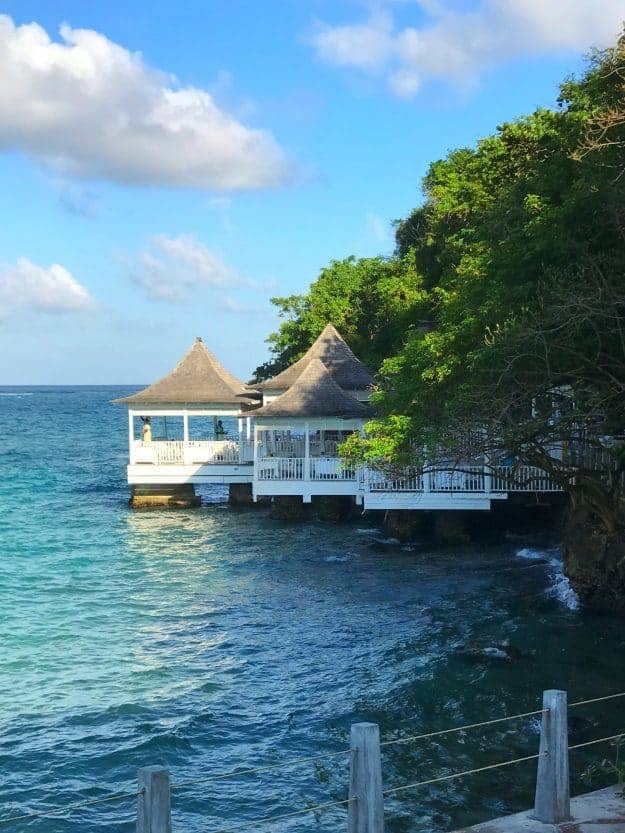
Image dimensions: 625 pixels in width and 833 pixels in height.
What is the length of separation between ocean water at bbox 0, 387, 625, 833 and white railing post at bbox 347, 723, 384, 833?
14.2ft

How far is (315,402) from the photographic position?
31.7 metres

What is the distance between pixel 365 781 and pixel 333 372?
31.0 meters

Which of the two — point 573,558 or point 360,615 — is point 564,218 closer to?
point 573,558

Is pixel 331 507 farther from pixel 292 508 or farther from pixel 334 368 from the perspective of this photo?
pixel 334 368

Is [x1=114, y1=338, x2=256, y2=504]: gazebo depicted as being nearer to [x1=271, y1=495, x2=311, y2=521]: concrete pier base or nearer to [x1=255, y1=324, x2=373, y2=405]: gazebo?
[x1=255, y1=324, x2=373, y2=405]: gazebo

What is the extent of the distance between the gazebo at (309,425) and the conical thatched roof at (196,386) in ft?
16.3

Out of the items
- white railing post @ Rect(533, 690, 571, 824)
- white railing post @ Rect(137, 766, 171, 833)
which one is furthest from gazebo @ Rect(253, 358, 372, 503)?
white railing post @ Rect(137, 766, 171, 833)

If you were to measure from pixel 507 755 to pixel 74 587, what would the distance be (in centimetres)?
1380

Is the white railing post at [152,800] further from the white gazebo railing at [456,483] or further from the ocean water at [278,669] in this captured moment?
the white gazebo railing at [456,483]

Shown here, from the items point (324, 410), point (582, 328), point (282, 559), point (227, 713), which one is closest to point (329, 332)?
point (324, 410)

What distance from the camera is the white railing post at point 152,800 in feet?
17.5

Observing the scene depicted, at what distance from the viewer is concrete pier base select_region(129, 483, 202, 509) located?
3653 cm

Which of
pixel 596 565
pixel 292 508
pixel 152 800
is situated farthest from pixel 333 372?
pixel 152 800

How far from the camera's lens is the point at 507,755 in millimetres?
11859
